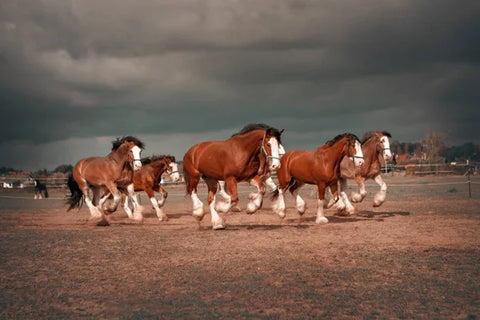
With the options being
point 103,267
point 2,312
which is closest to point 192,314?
point 2,312

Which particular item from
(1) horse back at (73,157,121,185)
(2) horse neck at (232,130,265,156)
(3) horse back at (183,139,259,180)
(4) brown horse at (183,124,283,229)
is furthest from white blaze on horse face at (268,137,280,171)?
(1) horse back at (73,157,121,185)

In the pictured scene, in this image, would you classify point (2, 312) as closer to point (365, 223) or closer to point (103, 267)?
point (103, 267)

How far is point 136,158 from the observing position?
1238cm

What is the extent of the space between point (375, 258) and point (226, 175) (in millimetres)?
4101

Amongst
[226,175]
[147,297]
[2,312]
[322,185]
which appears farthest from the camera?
[322,185]

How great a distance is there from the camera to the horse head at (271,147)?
9305 millimetres

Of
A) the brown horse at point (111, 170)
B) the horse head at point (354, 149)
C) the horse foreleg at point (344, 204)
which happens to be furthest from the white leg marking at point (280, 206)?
the brown horse at point (111, 170)

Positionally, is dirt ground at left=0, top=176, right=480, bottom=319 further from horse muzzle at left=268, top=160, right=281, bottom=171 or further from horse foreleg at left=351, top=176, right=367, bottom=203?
horse foreleg at left=351, top=176, right=367, bottom=203

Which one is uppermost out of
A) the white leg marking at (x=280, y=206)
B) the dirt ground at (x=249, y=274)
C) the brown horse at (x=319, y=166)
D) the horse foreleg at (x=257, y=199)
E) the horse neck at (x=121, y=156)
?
the horse neck at (x=121, y=156)

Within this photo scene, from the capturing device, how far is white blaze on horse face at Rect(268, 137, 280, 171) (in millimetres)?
9234

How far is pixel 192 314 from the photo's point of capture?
13.4 ft

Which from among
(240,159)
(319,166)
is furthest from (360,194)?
(240,159)

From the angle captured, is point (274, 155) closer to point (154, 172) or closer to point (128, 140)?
point (128, 140)

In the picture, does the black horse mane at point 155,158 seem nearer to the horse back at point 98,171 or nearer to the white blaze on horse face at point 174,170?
the white blaze on horse face at point 174,170
